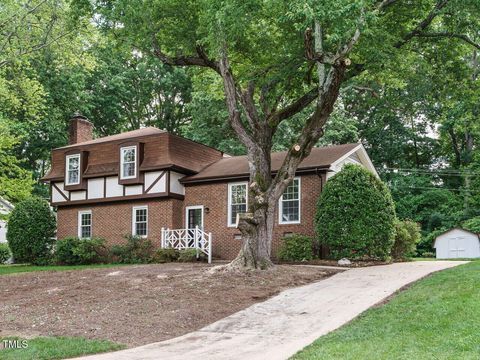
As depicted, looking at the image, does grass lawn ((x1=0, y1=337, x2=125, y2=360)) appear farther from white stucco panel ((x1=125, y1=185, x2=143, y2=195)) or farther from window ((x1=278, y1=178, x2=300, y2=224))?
white stucco panel ((x1=125, y1=185, x2=143, y2=195))

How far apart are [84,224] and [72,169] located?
259 centimetres

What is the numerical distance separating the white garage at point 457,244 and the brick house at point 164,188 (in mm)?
8409

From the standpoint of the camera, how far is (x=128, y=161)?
79.7ft

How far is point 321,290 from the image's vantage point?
13.1m

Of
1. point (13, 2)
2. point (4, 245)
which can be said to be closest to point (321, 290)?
point (13, 2)

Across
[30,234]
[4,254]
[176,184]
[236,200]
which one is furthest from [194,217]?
[4,254]

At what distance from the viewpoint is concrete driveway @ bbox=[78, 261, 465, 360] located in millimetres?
8352

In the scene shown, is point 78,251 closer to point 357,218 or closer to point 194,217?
point 194,217

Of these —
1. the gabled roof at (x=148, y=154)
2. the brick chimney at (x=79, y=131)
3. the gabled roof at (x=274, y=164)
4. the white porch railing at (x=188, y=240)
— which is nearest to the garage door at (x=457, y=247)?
the gabled roof at (x=274, y=164)

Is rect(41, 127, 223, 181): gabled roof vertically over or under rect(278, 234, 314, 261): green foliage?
over

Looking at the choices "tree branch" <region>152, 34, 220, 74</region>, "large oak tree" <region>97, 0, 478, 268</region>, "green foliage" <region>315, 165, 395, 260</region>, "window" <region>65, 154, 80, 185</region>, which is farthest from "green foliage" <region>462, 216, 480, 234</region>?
"window" <region>65, 154, 80, 185</region>

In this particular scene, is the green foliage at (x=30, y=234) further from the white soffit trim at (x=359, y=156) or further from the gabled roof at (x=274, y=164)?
the white soffit trim at (x=359, y=156)

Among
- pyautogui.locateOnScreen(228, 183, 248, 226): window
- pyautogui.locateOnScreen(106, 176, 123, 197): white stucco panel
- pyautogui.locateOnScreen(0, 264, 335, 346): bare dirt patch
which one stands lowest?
pyautogui.locateOnScreen(0, 264, 335, 346): bare dirt patch

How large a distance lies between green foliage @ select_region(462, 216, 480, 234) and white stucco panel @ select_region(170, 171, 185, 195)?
52.2ft
